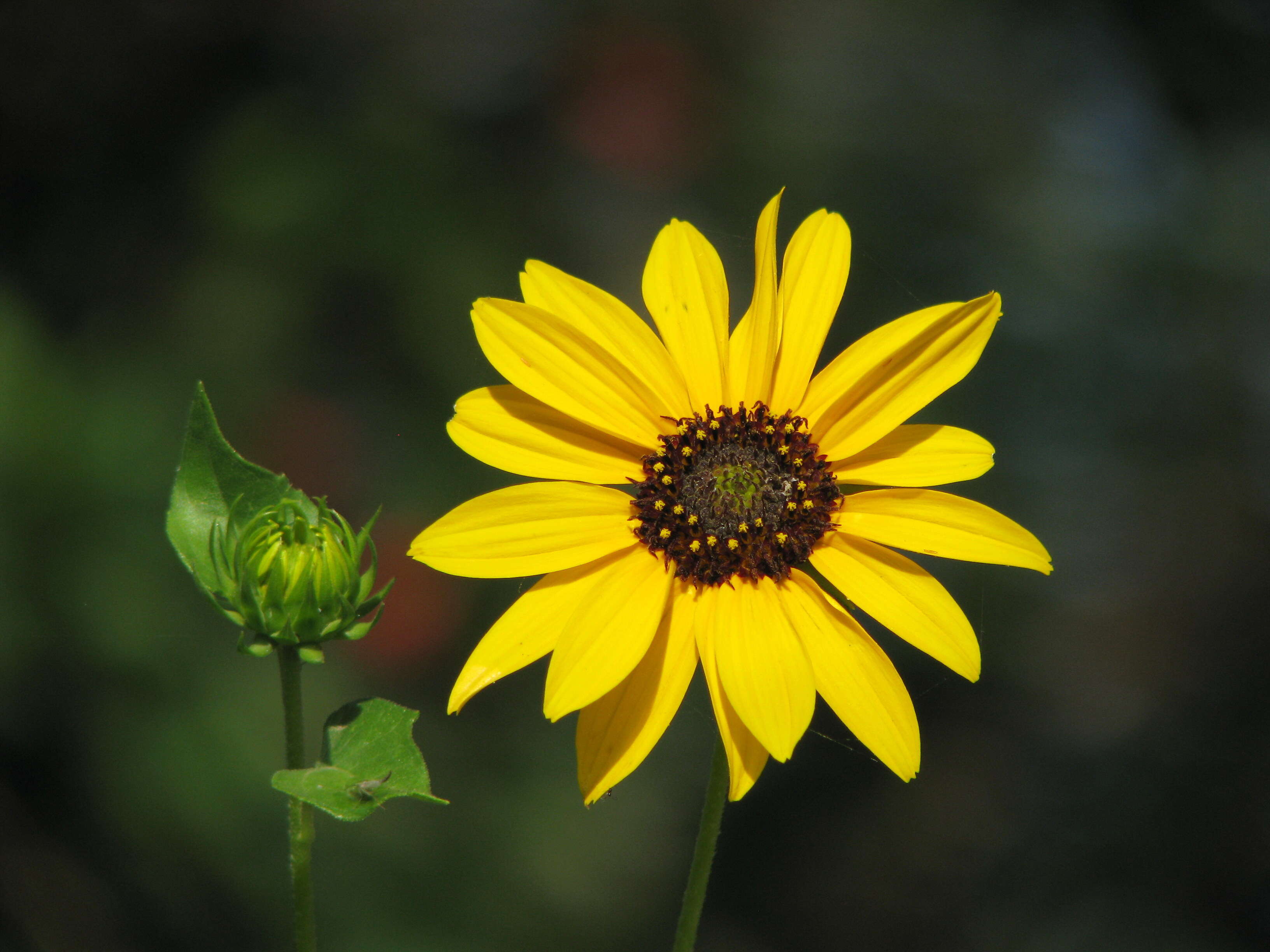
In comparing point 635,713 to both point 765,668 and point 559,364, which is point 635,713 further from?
point 559,364

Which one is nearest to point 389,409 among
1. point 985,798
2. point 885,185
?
point 885,185

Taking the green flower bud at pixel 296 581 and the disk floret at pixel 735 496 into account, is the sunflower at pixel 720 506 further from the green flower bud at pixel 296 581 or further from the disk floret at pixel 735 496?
the green flower bud at pixel 296 581

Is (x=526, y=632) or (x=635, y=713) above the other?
(x=526, y=632)

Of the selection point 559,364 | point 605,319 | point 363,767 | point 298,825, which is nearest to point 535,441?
point 559,364

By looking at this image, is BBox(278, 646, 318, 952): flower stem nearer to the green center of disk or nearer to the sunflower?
the sunflower

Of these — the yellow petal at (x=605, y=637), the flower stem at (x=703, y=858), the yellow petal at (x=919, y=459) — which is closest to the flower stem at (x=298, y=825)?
the yellow petal at (x=605, y=637)

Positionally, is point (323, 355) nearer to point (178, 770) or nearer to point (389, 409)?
point (389, 409)
